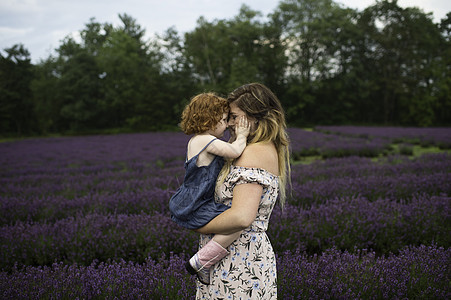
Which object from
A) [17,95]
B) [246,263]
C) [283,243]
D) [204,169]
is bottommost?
[283,243]

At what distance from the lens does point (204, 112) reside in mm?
1580

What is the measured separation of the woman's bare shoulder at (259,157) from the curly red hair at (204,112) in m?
0.24

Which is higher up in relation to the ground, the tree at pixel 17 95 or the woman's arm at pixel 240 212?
the tree at pixel 17 95

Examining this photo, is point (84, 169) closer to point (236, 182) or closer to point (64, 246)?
point (64, 246)

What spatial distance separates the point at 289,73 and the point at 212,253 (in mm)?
42570

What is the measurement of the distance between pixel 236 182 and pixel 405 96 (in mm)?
42809

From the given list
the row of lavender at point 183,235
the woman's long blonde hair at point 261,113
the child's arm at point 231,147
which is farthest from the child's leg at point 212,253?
the row of lavender at point 183,235

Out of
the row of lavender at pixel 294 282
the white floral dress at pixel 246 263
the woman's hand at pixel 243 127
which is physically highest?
the woman's hand at pixel 243 127

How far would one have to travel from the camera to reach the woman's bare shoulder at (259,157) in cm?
150

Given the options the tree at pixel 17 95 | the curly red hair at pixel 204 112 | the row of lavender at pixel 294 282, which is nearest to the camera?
the curly red hair at pixel 204 112

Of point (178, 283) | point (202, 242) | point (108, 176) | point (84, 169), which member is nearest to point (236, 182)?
point (202, 242)

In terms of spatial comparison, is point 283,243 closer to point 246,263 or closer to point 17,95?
point 246,263

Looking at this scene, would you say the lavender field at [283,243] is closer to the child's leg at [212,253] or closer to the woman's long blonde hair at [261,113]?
the child's leg at [212,253]

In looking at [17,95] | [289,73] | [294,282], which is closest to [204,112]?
[294,282]
